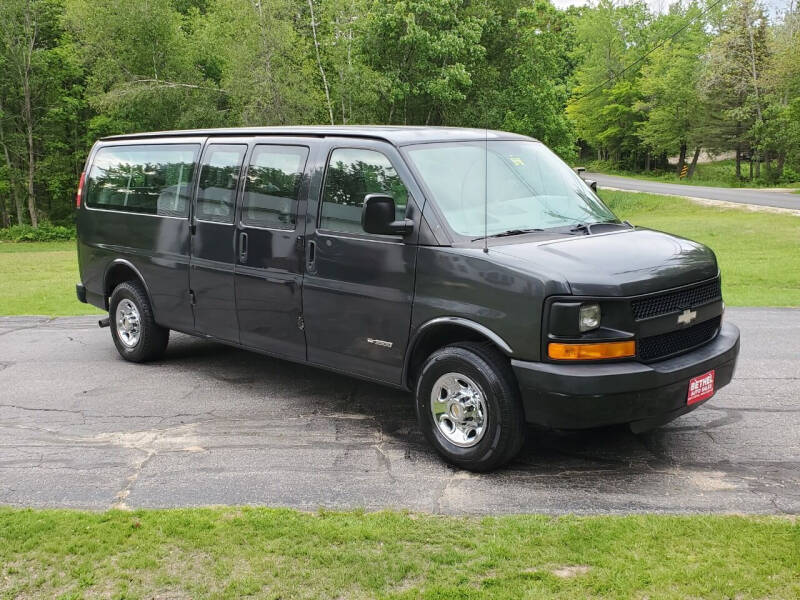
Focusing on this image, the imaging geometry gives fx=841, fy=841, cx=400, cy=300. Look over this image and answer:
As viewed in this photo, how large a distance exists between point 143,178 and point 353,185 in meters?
2.89

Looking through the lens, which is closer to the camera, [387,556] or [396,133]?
[387,556]

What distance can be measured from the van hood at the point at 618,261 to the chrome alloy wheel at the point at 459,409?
853mm

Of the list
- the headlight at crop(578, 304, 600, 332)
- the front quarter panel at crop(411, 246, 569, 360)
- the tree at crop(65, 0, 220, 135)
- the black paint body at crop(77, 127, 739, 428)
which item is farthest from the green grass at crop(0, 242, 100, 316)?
the tree at crop(65, 0, 220, 135)

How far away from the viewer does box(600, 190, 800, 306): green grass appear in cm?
1268

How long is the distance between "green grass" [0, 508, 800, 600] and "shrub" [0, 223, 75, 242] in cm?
3901

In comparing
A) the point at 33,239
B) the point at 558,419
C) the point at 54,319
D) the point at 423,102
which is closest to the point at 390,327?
the point at 558,419

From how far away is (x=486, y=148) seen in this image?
606 centimetres

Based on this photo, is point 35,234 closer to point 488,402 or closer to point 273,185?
point 273,185

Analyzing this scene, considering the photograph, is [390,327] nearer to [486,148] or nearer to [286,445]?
[286,445]

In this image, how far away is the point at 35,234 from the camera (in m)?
40.5

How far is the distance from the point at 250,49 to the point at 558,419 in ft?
119

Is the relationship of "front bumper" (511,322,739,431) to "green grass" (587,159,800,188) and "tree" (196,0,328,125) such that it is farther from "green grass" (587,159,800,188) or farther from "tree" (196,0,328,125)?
"green grass" (587,159,800,188)

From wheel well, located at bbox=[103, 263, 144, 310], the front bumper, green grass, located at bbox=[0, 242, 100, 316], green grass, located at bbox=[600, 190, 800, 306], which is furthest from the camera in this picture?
green grass, located at bbox=[600, 190, 800, 306]

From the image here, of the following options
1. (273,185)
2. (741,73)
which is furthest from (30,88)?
(273,185)
